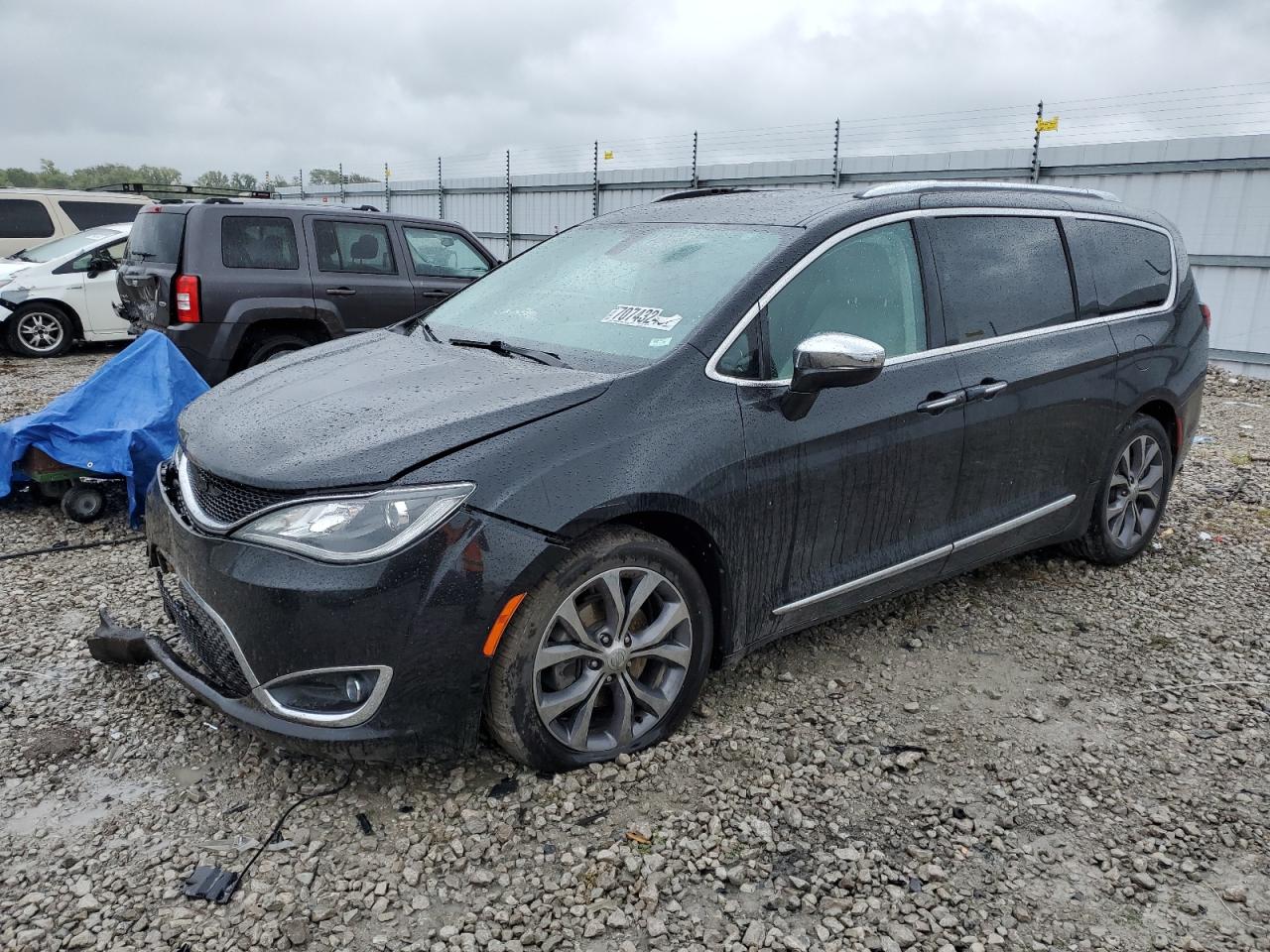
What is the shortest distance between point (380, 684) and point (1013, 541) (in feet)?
8.96

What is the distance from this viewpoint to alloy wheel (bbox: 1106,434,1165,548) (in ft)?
15.1

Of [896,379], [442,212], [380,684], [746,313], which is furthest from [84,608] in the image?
[442,212]

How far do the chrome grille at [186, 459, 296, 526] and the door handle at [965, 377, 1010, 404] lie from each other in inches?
95.1

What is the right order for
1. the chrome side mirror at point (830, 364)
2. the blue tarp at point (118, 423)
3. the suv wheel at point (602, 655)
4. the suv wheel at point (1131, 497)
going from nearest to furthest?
the suv wheel at point (602, 655)
the chrome side mirror at point (830, 364)
the suv wheel at point (1131, 497)
the blue tarp at point (118, 423)

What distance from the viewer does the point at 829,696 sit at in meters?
3.44

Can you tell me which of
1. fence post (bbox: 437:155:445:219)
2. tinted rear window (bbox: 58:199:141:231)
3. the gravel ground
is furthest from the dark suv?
fence post (bbox: 437:155:445:219)

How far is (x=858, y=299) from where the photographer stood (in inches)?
133

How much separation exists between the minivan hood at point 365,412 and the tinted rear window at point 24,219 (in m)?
12.6

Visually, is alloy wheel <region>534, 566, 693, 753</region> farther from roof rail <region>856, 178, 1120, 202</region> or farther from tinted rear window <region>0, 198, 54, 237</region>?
tinted rear window <region>0, 198, 54, 237</region>

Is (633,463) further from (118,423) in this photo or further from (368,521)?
(118,423)

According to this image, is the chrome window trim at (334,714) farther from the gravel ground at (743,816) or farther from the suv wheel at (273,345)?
the suv wheel at (273,345)

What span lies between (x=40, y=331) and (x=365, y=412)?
423 inches

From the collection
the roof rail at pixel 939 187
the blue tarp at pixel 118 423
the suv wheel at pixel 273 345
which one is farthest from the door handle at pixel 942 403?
the suv wheel at pixel 273 345

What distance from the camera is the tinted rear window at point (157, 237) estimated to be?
24.2 ft
